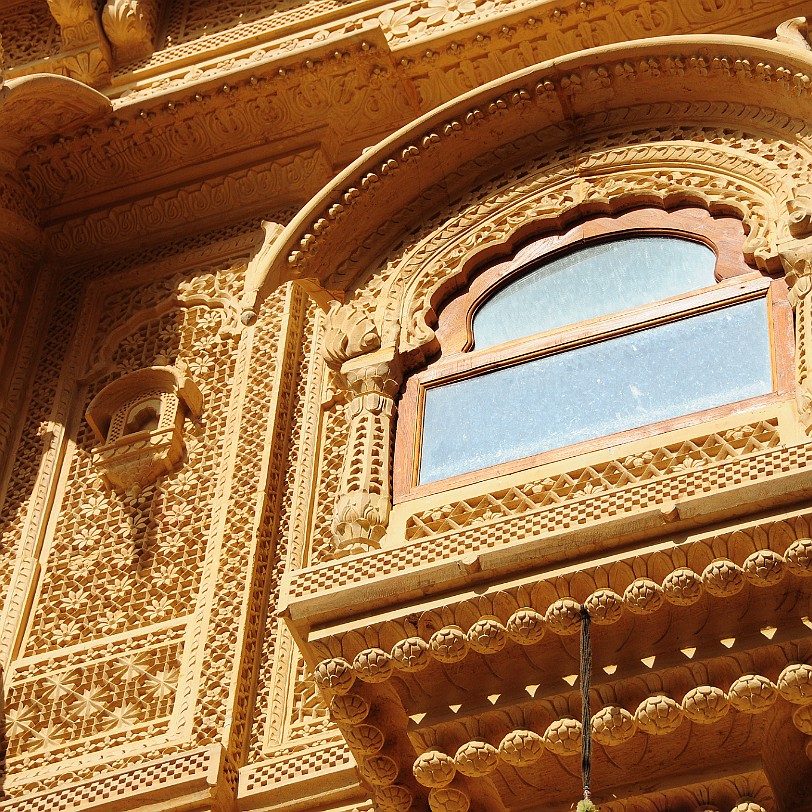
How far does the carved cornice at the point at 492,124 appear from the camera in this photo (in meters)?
4.59

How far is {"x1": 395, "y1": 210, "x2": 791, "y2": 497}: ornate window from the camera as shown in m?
3.86

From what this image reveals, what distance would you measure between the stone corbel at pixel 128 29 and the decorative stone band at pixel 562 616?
372 centimetres

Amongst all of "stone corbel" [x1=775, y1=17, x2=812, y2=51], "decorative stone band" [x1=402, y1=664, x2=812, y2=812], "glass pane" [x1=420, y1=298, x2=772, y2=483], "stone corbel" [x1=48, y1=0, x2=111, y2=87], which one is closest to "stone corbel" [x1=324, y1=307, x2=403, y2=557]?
"glass pane" [x1=420, y1=298, x2=772, y2=483]

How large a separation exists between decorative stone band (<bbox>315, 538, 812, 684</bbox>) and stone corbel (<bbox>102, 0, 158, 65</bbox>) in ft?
12.2

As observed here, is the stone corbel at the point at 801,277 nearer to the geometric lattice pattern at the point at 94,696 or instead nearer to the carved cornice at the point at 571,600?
the carved cornice at the point at 571,600

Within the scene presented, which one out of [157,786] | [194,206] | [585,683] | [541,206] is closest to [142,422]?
[194,206]

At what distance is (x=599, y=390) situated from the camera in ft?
13.1

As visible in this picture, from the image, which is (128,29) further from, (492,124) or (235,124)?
(492,124)

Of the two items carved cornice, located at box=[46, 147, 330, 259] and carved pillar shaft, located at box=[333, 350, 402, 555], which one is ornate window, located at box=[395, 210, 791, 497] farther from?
carved cornice, located at box=[46, 147, 330, 259]

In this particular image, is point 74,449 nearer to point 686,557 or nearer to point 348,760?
point 348,760

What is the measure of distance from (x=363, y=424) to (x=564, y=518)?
0.83 metres

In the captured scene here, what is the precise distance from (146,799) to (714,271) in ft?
6.77

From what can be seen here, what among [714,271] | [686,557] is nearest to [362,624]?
[686,557]

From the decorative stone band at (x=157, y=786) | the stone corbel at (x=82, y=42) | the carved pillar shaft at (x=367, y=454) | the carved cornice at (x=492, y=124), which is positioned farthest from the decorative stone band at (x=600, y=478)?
the stone corbel at (x=82, y=42)
